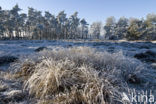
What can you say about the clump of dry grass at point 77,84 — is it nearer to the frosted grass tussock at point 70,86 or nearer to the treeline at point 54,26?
the frosted grass tussock at point 70,86

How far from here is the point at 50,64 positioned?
295 centimetres

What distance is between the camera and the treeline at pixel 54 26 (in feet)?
122

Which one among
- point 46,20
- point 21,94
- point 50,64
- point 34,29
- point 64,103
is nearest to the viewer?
point 64,103

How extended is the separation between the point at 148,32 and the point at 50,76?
1691 inches

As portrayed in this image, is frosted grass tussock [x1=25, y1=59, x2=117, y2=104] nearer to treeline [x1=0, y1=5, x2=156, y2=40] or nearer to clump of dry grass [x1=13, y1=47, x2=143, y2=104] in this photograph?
clump of dry grass [x1=13, y1=47, x2=143, y2=104]

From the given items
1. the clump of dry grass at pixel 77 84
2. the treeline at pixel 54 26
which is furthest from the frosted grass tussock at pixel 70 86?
the treeline at pixel 54 26

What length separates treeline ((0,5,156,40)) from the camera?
122 feet

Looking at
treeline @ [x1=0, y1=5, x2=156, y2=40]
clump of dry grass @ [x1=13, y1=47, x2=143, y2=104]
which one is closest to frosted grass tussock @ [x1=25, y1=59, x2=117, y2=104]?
clump of dry grass @ [x1=13, y1=47, x2=143, y2=104]

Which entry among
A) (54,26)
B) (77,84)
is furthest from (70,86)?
(54,26)

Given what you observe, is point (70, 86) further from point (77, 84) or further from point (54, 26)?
point (54, 26)

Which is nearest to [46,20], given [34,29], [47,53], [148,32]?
[34,29]

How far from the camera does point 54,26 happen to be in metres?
51.5

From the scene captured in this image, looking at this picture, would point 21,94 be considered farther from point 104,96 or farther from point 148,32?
point 148,32

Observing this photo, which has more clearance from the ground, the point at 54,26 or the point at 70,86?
the point at 54,26
